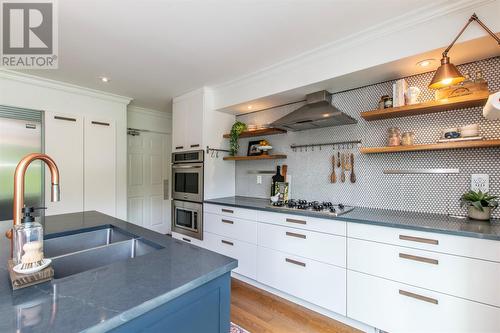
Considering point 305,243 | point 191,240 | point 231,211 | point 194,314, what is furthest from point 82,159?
point 194,314

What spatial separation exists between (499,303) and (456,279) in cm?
21

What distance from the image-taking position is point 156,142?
4.68 m

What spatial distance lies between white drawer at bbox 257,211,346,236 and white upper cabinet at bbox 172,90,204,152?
4.67 feet

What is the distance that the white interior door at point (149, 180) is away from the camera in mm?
4273

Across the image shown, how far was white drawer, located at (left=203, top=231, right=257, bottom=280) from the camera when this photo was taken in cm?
254

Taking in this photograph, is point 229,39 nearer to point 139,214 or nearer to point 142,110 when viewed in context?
point 142,110

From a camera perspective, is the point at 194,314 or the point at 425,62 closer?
the point at 194,314

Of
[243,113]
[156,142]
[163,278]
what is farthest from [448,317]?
[156,142]

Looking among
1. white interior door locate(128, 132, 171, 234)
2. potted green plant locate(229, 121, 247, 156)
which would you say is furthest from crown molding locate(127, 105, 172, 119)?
potted green plant locate(229, 121, 247, 156)

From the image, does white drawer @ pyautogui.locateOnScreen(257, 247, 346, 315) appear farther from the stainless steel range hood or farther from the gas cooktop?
the stainless steel range hood

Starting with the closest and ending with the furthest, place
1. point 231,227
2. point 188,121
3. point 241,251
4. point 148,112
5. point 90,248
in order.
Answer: point 90,248, point 241,251, point 231,227, point 188,121, point 148,112

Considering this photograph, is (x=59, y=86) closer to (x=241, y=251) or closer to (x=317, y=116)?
(x=241, y=251)

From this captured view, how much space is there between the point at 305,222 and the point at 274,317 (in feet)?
2.81

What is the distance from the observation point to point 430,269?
61.1 inches
